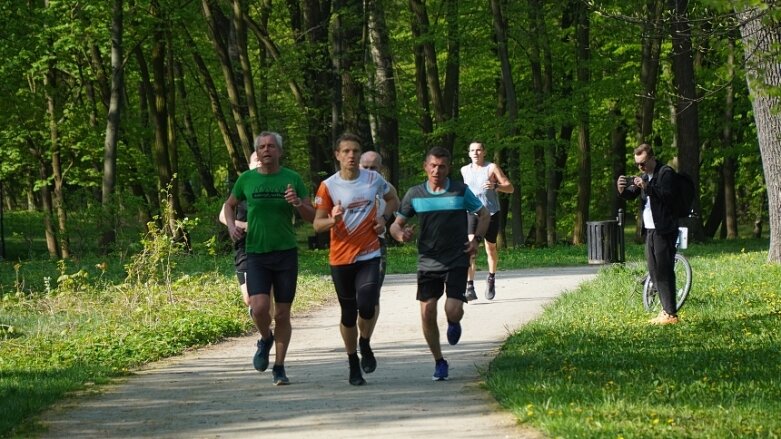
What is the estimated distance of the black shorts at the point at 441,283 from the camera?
32.1 feet

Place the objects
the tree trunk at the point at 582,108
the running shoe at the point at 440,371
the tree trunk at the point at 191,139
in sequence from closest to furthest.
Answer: the running shoe at the point at 440,371 < the tree trunk at the point at 582,108 < the tree trunk at the point at 191,139

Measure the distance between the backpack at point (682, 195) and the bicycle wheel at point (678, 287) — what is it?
4.04ft

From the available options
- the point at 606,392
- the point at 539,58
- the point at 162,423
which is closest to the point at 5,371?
the point at 162,423

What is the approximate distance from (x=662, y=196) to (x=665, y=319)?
4.71 feet

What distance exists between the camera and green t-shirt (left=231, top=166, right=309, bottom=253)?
9656mm

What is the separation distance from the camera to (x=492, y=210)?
15.5m

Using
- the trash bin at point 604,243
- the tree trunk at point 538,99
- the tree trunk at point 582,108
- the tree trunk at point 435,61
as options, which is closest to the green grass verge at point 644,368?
the trash bin at point 604,243

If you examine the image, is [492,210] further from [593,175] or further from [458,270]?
[593,175]

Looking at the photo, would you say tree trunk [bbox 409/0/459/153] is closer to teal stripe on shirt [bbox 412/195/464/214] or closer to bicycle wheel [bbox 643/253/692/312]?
bicycle wheel [bbox 643/253/692/312]

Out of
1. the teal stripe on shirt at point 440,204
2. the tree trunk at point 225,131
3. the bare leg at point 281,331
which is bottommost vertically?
the bare leg at point 281,331

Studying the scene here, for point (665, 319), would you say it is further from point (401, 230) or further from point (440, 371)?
point (401, 230)

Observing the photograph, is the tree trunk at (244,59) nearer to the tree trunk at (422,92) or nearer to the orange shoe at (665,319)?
the tree trunk at (422,92)

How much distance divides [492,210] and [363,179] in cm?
592

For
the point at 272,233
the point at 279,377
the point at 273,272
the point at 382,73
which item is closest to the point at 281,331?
the point at 279,377
